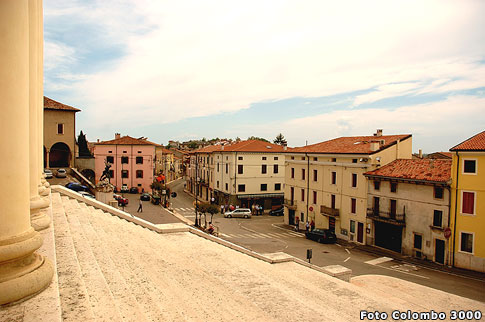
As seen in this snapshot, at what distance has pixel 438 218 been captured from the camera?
22078 millimetres

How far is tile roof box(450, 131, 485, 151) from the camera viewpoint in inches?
806

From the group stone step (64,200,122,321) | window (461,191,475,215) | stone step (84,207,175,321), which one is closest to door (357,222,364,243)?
window (461,191,475,215)

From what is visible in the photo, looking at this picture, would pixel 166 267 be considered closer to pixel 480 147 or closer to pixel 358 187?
pixel 480 147

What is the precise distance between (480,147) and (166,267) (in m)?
21.3

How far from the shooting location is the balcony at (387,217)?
24.2 m

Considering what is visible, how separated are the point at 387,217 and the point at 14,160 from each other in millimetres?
26385

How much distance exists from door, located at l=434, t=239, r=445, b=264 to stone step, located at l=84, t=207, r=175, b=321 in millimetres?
21380

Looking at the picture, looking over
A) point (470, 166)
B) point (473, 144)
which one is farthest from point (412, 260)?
point (473, 144)

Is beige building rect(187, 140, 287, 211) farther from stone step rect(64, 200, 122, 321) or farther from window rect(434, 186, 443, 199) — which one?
stone step rect(64, 200, 122, 321)

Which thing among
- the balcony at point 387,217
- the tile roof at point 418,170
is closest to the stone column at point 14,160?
the tile roof at point 418,170

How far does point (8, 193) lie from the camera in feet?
10.6

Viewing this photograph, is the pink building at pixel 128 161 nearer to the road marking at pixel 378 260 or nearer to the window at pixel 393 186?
the window at pixel 393 186

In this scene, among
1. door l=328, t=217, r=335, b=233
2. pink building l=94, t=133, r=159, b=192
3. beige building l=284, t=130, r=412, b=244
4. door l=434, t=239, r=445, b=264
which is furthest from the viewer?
pink building l=94, t=133, r=159, b=192

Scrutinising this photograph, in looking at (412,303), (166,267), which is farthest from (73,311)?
(412,303)
